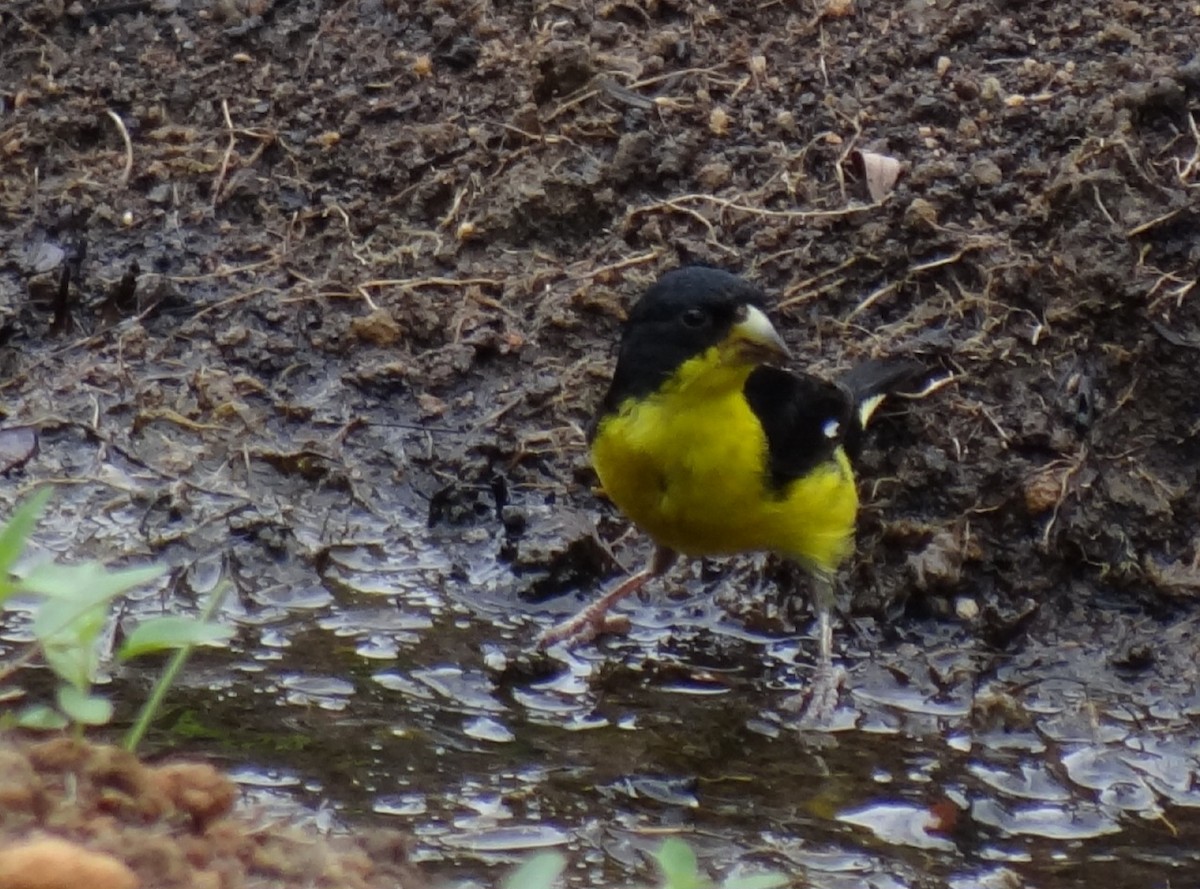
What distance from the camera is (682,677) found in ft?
16.6

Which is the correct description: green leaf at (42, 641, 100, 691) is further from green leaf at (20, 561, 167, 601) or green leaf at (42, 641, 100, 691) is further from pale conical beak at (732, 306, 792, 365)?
pale conical beak at (732, 306, 792, 365)

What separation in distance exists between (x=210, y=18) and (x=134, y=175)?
842mm

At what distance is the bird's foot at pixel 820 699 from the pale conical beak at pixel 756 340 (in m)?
0.87

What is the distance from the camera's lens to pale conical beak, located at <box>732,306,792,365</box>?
4.77 metres

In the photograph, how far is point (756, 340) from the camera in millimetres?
4789

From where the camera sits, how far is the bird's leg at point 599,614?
203 inches

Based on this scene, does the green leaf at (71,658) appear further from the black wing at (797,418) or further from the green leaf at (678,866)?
the black wing at (797,418)

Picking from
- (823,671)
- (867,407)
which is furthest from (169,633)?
(867,407)

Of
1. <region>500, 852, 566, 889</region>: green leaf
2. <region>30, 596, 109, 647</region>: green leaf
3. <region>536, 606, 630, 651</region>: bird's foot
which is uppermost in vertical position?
<region>30, 596, 109, 647</region>: green leaf

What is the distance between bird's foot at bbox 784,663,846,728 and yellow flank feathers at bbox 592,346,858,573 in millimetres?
357

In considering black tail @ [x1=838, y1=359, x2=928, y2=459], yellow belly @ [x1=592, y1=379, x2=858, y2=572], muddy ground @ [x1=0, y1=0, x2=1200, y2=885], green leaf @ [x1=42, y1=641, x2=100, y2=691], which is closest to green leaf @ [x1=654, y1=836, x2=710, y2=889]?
green leaf @ [x1=42, y1=641, x2=100, y2=691]

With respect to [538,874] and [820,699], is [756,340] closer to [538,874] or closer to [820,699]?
[820,699]

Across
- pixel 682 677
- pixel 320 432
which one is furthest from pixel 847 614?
pixel 320 432

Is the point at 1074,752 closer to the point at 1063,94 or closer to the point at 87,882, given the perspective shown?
the point at 1063,94
